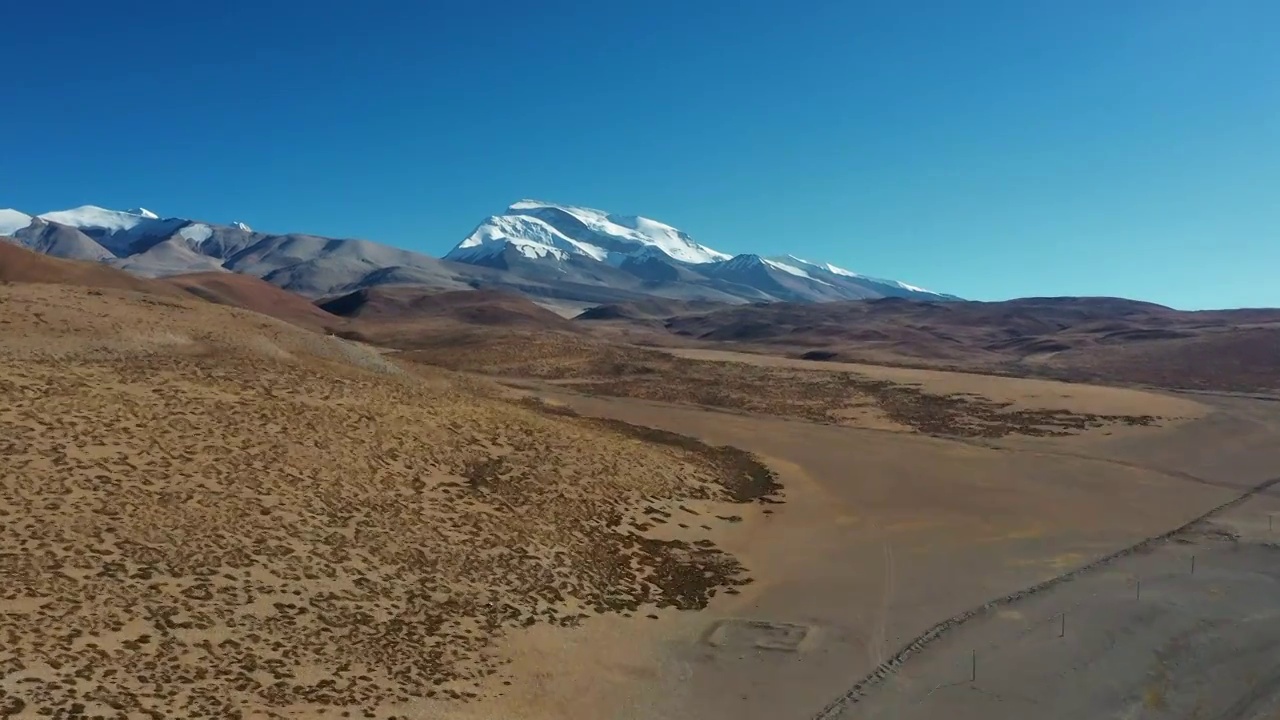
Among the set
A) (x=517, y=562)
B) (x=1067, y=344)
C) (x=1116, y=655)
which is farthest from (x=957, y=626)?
(x=1067, y=344)

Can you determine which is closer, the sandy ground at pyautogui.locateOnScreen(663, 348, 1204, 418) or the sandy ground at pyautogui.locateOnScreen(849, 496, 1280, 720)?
the sandy ground at pyautogui.locateOnScreen(849, 496, 1280, 720)

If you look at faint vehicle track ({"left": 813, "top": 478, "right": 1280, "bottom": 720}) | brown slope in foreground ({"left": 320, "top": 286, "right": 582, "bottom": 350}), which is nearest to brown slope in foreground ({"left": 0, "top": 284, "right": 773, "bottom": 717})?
faint vehicle track ({"left": 813, "top": 478, "right": 1280, "bottom": 720})

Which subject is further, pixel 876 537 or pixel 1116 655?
pixel 876 537

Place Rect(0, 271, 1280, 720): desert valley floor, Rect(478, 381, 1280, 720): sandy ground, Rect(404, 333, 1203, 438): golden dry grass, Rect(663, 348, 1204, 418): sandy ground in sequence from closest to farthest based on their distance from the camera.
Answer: Rect(0, 271, 1280, 720): desert valley floor, Rect(478, 381, 1280, 720): sandy ground, Rect(404, 333, 1203, 438): golden dry grass, Rect(663, 348, 1204, 418): sandy ground

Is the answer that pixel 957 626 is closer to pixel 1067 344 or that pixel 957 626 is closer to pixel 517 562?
pixel 517 562

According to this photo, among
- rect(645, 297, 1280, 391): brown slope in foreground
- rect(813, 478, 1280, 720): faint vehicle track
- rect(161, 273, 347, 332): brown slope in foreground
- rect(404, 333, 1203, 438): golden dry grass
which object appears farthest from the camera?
rect(161, 273, 347, 332): brown slope in foreground

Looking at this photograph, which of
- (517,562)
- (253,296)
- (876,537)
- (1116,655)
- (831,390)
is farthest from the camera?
(253,296)

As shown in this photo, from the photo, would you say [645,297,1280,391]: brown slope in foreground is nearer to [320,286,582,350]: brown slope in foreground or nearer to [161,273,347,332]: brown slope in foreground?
[320,286,582,350]: brown slope in foreground
